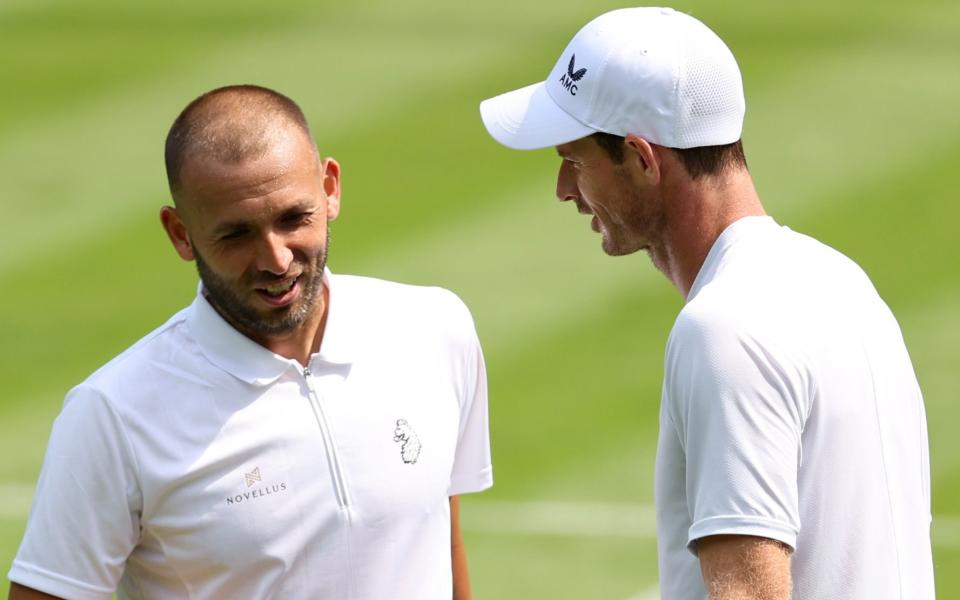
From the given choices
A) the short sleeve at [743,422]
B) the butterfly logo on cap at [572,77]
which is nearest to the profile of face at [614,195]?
the butterfly logo on cap at [572,77]

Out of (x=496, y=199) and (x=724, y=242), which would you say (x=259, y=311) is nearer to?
(x=724, y=242)

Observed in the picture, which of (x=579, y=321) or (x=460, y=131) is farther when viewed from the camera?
(x=460, y=131)

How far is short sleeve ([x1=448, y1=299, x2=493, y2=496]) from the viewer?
161 inches

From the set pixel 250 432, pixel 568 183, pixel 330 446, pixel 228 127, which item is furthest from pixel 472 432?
pixel 228 127

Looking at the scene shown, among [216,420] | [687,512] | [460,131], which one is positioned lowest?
[687,512]

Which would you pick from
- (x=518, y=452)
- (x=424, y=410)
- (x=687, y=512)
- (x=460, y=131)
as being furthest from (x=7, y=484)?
(x=687, y=512)

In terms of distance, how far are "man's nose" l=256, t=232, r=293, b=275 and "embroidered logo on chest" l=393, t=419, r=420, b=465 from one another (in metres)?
0.45

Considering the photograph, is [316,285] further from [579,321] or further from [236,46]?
[236,46]

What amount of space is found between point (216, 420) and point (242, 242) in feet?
1.30

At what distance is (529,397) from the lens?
7.59 metres

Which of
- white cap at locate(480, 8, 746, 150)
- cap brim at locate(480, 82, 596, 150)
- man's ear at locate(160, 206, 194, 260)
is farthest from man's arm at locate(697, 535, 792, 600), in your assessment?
man's ear at locate(160, 206, 194, 260)

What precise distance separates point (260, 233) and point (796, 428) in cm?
129

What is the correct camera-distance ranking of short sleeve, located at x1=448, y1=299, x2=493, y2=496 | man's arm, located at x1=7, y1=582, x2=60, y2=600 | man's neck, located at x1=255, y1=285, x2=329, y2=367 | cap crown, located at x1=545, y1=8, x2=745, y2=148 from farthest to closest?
1. short sleeve, located at x1=448, y1=299, x2=493, y2=496
2. man's neck, located at x1=255, y1=285, x2=329, y2=367
3. man's arm, located at x1=7, y1=582, x2=60, y2=600
4. cap crown, located at x1=545, y1=8, x2=745, y2=148

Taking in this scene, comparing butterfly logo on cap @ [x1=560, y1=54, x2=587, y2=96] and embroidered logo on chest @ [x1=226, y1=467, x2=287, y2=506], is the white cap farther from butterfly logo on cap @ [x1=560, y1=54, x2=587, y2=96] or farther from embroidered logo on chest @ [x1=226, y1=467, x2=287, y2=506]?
embroidered logo on chest @ [x1=226, y1=467, x2=287, y2=506]
